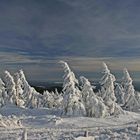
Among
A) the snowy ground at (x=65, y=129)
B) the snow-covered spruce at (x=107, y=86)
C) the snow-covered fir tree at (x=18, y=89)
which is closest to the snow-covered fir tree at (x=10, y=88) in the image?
the snow-covered fir tree at (x=18, y=89)

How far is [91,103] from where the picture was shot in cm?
5041

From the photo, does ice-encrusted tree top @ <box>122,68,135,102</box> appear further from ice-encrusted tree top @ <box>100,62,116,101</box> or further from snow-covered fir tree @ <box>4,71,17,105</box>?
snow-covered fir tree @ <box>4,71,17,105</box>

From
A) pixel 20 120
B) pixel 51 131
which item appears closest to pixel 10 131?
pixel 51 131

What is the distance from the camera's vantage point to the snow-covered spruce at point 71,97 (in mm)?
49562

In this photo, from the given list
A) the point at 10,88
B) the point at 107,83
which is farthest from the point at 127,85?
the point at 10,88

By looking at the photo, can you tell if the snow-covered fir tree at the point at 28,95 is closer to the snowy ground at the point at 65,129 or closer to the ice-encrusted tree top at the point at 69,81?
the ice-encrusted tree top at the point at 69,81

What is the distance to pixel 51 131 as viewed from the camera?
29.3 m

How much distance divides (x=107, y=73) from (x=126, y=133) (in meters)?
28.3

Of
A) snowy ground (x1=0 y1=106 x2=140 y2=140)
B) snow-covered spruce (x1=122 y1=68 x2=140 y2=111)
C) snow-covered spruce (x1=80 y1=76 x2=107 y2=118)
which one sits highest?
snow-covered spruce (x1=122 y1=68 x2=140 y2=111)

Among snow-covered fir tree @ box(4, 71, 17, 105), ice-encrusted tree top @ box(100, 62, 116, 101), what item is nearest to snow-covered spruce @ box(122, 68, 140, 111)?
ice-encrusted tree top @ box(100, 62, 116, 101)

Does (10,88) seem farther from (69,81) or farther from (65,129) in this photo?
(65,129)

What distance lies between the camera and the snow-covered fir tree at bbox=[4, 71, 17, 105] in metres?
70.2

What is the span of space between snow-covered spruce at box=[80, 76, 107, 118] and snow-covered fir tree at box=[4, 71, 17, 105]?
71.9 feet

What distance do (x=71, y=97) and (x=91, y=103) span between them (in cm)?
298
